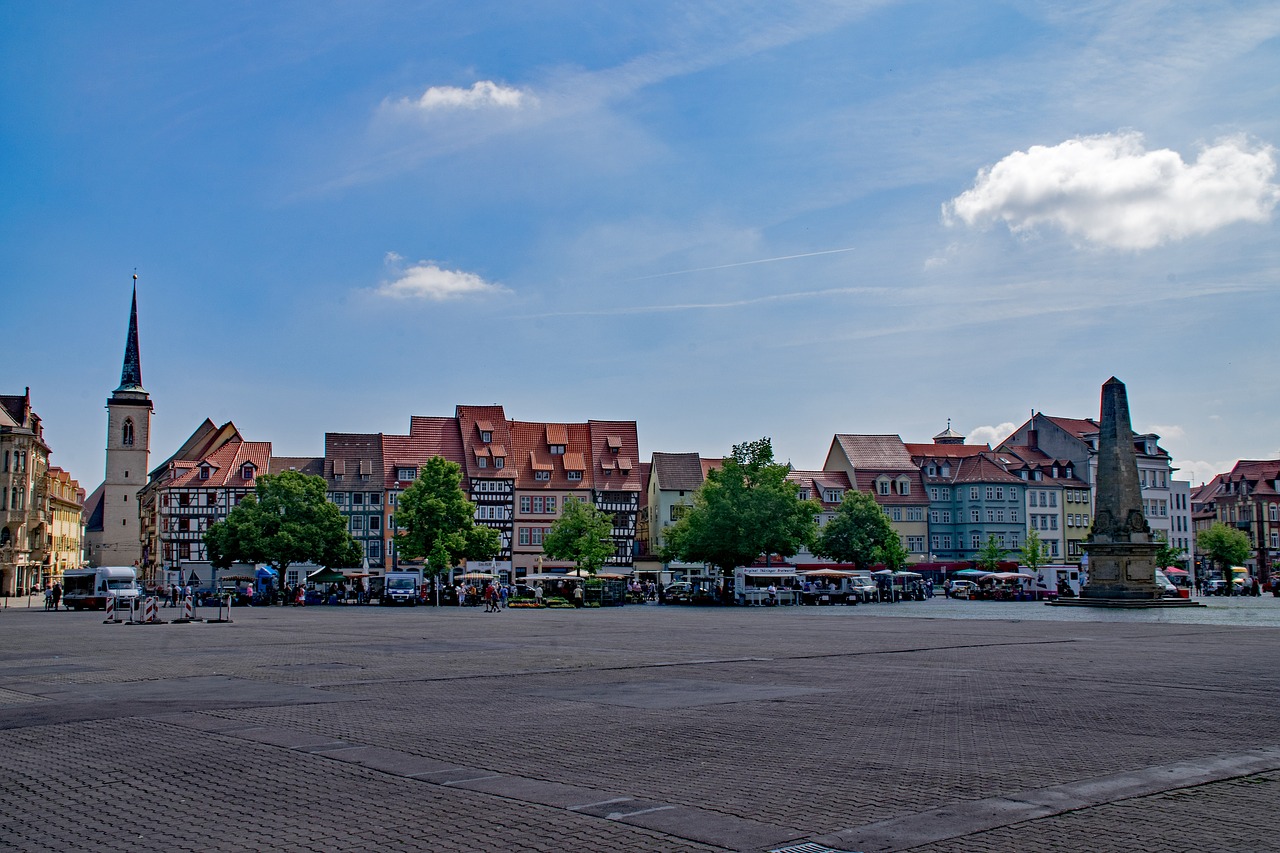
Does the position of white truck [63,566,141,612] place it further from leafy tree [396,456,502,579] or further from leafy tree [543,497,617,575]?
leafy tree [543,497,617,575]

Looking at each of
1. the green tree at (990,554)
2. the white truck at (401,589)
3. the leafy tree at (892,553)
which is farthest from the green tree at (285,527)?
the green tree at (990,554)

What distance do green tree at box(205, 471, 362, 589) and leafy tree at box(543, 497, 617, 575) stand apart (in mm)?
16323

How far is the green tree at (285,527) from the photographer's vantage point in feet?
247

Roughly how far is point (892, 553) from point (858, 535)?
359 centimetres

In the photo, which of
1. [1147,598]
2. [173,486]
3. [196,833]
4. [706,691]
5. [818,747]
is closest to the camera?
[196,833]

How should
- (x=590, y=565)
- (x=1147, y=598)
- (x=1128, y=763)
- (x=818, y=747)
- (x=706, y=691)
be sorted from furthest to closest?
(x=590, y=565), (x=1147, y=598), (x=706, y=691), (x=818, y=747), (x=1128, y=763)

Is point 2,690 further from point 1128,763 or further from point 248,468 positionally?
point 248,468

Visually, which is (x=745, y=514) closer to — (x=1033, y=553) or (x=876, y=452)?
(x=1033, y=553)

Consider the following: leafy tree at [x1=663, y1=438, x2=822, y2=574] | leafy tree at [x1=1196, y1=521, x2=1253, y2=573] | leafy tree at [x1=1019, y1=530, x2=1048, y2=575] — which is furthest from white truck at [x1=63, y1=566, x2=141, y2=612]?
leafy tree at [x1=1196, y1=521, x2=1253, y2=573]

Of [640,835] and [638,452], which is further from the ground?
[638,452]

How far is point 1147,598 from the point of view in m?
49.2

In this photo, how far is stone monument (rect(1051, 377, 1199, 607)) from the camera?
47.9 metres

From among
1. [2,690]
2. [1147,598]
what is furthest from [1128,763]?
[1147,598]

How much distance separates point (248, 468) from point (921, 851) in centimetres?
9553
